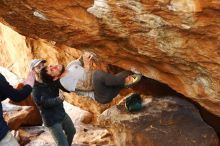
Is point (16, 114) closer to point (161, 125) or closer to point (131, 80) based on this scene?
point (161, 125)

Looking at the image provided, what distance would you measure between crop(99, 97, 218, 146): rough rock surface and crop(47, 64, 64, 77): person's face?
164cm

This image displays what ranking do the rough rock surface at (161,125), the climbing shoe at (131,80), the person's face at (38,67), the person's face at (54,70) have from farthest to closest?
1. the rough rock surface at (161,125)
2. the climbing shoe at (131,80)
3. the person's face at (54,70)
4. the person's face at (38,67)

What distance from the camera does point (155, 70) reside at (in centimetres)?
640

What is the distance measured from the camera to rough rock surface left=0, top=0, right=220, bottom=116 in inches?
187

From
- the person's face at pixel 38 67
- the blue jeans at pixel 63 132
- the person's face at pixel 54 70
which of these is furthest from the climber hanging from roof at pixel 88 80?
the blue jeans at pixel 63 132

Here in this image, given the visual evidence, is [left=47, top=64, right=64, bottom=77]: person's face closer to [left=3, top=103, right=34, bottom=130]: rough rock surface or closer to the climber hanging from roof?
the climber hanging from roof

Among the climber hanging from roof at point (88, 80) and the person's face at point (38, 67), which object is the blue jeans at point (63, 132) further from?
the person's face at point (38, 67)

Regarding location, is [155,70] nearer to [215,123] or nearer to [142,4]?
[142,4]

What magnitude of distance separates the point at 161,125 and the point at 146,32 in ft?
7.65

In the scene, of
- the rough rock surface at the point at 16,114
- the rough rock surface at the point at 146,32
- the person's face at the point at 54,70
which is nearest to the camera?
the rough rock surface at the point at 146,32

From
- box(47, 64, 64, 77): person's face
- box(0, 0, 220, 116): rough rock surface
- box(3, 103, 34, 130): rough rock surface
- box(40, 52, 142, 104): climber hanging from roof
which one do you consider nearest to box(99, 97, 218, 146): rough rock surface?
box(0, 0, 220, 116): rough rock surface

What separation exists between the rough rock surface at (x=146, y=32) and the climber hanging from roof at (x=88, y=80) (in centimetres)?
34

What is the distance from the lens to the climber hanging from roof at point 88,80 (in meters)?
6.02

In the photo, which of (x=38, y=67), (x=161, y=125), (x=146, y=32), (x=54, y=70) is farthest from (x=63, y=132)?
(x=146, y=32)
